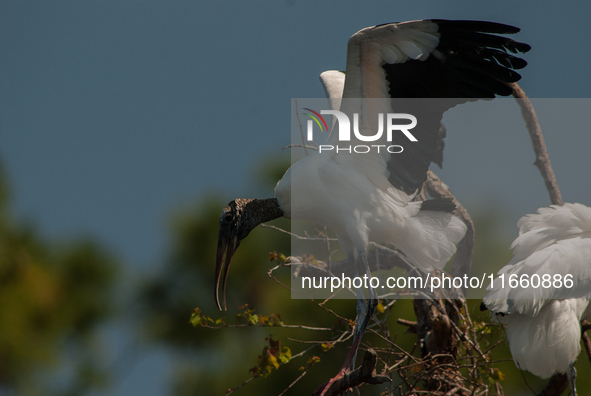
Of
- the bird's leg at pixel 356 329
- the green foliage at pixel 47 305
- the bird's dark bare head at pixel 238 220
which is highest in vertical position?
the bird's dark bare head at pixel 238 220

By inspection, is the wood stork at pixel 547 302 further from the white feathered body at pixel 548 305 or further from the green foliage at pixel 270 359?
the green foliage at pixel 270 359

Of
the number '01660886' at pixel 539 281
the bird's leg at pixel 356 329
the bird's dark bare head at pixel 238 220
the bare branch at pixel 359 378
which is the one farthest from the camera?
the bird's dark bare head at pixel 238 220

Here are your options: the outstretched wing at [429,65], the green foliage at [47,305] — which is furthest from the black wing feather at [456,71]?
the green foliage at [47,305]

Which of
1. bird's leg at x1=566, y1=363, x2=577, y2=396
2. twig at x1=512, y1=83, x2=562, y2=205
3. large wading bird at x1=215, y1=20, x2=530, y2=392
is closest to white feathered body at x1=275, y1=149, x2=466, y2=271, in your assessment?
large wading bird at x1=215, y1=20, x2=530, y2=392

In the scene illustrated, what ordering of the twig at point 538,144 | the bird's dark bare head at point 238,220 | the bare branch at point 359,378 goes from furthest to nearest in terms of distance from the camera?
the twig at point 538,144 < the bird's dark bare head at point 238,220 < the bare branch at point 359,378

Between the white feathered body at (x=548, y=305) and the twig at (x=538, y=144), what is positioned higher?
the twig at (x=538, y=144)

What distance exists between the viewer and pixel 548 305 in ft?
8.41

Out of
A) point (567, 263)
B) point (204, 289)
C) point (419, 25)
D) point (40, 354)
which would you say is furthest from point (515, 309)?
point (204, 289)

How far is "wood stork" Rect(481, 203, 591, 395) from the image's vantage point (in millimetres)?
2469

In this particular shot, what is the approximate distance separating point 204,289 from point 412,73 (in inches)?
200

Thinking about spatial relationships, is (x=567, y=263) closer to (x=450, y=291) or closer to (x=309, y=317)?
(x=450, y=291)

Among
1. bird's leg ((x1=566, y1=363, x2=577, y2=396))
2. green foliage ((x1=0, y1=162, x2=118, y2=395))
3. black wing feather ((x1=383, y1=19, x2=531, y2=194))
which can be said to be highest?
black wing feather ((x1=383, y1=19, x2=531, y2=194))

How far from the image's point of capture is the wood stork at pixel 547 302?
2469 mm

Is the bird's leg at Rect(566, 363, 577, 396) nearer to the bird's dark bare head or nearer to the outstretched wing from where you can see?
the outstretched wing
